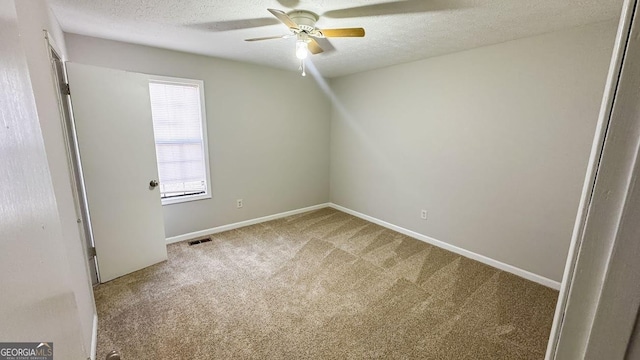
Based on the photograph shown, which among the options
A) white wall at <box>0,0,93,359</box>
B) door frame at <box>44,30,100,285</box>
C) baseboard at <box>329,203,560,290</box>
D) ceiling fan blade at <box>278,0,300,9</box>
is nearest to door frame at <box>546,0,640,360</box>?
white wall at <box>0,0,93,359</box>

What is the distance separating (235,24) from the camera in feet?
7.36

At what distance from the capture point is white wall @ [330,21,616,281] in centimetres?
224

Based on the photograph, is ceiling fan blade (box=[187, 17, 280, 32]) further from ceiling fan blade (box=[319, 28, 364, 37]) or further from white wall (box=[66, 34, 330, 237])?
white wall (box=[66, 34, 330, 237])

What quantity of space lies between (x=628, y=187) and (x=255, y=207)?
398 centimetres

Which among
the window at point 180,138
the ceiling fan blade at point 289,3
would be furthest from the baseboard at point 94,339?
the ceiling fan blade at point 289,3

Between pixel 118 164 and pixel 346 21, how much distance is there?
256cm

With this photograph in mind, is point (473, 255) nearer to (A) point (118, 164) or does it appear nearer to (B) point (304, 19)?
(B) point (304, 19)

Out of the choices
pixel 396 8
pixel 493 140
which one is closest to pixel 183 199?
pixel 396 8

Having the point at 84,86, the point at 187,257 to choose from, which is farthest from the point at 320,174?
the point at 84,86

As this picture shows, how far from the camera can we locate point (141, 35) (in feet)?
8.29

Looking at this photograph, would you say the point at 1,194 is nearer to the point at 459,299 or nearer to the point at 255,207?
the point at 459,299

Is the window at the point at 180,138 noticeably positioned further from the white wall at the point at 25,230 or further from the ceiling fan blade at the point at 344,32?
the white wall at the point at 25,230

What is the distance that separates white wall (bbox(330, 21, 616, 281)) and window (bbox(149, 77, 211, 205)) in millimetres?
2459

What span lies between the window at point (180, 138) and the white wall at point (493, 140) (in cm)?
246
